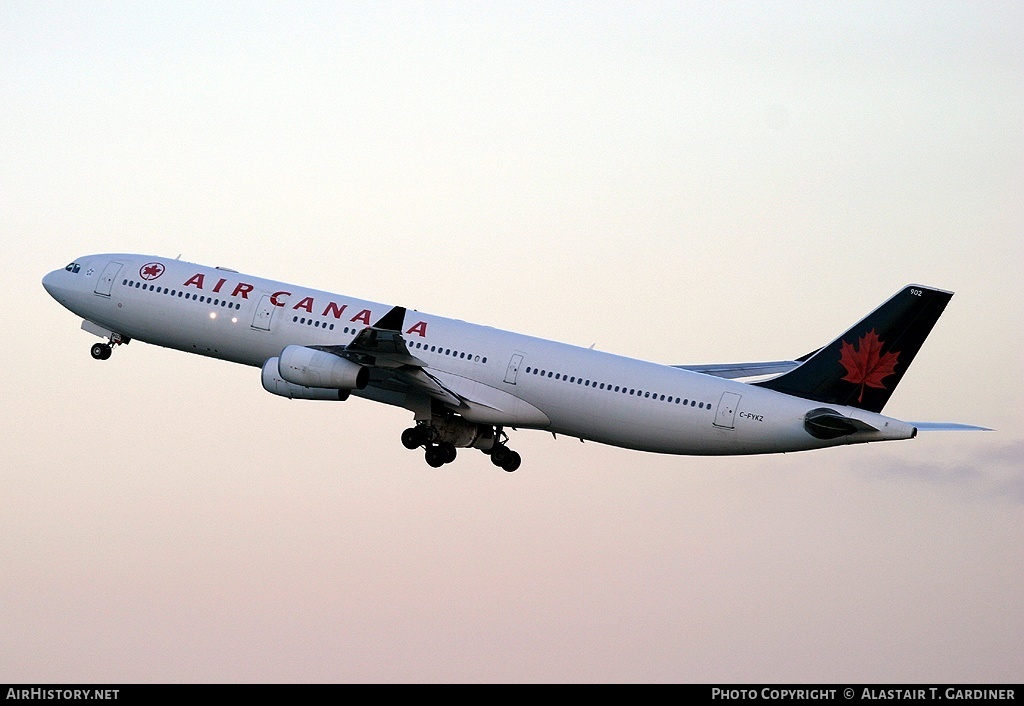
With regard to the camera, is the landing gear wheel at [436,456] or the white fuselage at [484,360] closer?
the white fuselage at [484,360]

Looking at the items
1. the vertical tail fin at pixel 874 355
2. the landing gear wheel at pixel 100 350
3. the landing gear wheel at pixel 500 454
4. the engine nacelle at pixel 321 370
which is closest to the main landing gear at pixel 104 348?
the landing gear wheel at pixel 100 350

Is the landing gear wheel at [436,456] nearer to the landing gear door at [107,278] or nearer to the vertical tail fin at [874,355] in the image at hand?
the vertical tail fin at [874,355]

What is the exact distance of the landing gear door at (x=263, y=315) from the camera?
58.8 metres

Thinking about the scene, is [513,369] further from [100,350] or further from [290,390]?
[100,350]

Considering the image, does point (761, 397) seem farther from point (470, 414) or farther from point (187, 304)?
point (187, 304)

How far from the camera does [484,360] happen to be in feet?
A: 187

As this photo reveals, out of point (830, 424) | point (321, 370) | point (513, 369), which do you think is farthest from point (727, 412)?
point (321, 370)

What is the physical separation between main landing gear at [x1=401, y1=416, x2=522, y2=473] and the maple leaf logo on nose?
11515 millimetres

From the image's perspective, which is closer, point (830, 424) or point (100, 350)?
point (830, 424)

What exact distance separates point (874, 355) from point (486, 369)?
45.1ft

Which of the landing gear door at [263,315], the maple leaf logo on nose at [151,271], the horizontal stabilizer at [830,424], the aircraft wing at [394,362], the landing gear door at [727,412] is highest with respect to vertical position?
the maple leaf logo on nose at [151,271]

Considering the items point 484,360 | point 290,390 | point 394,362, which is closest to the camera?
point 394,362

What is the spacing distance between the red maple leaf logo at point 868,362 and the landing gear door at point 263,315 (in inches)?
827

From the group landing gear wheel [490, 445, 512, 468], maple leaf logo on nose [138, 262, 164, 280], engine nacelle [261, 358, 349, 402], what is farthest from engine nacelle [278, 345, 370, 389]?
maple leaf logo on nose [138, 262, 164, 280]
